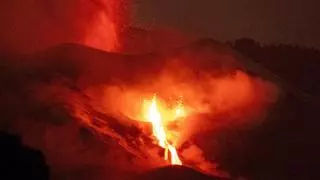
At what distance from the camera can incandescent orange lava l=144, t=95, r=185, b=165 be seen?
955 inches

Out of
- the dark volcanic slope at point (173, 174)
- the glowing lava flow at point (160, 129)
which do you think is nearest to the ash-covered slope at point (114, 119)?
the glowing lava flow at point (160, 129)

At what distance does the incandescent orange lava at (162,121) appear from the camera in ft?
79.6

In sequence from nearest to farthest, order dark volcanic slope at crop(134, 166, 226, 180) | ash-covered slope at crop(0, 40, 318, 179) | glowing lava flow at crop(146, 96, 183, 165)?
dark volcanic slope at crop(134, 166, 226, 180), ash-covered slope at crop(0, 40, 318, 179), glowing lava flow at crop(146, 96, 183, 165)

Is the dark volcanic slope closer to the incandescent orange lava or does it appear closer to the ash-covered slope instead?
the ash-covered slope

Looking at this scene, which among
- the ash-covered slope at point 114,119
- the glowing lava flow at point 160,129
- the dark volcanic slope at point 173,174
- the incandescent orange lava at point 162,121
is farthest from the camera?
the incandescent orange lava at point 162,121

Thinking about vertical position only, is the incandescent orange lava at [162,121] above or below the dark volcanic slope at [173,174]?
above

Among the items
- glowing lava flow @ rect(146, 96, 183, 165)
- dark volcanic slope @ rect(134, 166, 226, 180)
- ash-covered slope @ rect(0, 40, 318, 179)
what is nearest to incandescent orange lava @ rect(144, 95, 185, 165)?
glowing lava flow @ rect(146, 96, 183, 165)

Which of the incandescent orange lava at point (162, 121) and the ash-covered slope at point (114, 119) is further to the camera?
the incandescent orange lava at point (162, 121)

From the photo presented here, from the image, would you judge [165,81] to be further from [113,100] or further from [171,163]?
[171,163]

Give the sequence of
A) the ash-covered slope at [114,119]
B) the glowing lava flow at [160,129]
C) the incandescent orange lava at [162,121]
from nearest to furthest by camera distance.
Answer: the ash-covered slope at [114,119]
the glowing lava flow at [160,129]
the incandescent orange lava at [162,121]

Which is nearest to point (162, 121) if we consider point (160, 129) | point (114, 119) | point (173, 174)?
point (160, 129)

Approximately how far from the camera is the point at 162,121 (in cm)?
2648

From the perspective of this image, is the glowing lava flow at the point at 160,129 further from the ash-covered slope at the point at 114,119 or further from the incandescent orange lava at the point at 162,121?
the ash-covered slope at the point at 114,119

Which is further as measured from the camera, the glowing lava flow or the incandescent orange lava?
the incandescent orange lava
